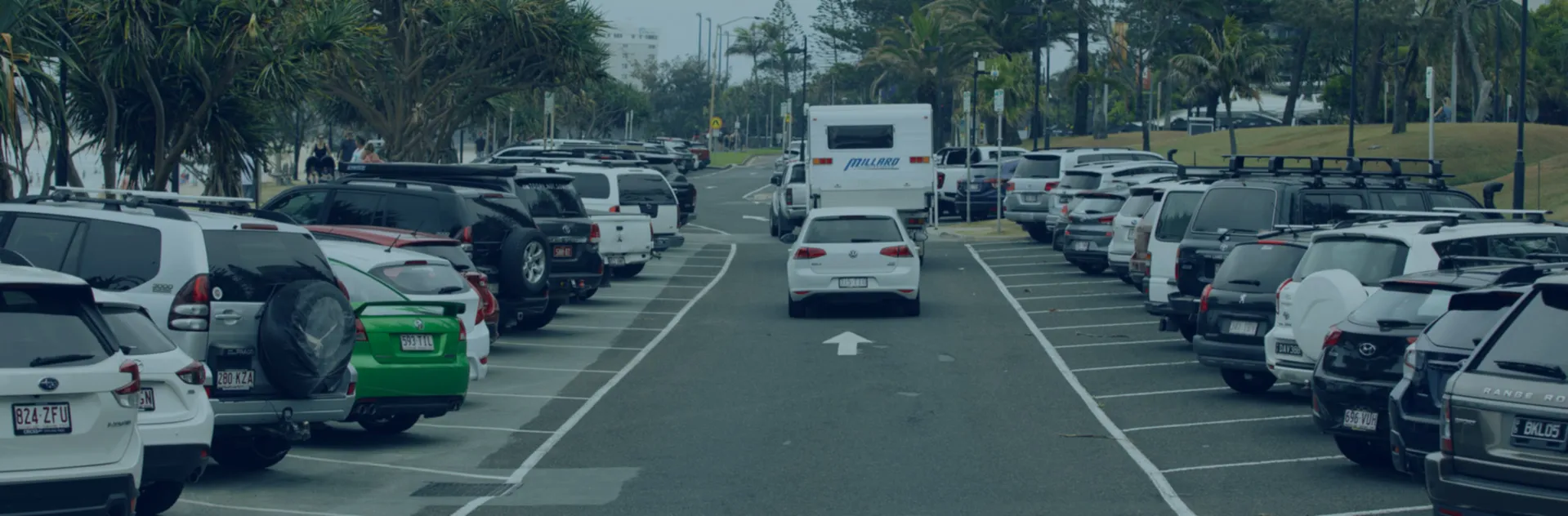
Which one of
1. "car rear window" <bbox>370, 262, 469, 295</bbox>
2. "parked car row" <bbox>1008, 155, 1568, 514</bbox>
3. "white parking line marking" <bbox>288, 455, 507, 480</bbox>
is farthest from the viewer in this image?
"car rear window" <bbox>370, 262, 469, 295</bbox>

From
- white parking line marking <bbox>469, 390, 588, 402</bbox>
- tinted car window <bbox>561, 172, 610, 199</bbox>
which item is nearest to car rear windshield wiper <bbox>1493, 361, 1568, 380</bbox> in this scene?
white parking line marking <bbox>469, 390, 588, 402</bbox>

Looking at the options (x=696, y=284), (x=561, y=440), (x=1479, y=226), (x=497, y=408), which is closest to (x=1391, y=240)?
(x=1479, y=226)

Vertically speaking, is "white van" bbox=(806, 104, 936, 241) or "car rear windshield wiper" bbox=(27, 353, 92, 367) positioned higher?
"white van" bbox=(806, 104, 936, 241)

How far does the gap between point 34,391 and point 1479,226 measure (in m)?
10.4

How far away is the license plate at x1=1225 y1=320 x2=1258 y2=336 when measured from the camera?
1466cm

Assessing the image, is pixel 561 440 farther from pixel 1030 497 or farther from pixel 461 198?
pixel 461 198

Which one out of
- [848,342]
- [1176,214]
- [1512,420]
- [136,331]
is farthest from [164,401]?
[1176,214]

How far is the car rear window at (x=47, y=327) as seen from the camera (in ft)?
25.0

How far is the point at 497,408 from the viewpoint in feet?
49.4

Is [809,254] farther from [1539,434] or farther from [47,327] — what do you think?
[1539,434]

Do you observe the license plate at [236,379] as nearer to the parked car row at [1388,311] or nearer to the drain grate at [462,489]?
the drain grate at [462,489]

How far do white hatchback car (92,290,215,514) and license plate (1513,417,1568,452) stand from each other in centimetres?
670

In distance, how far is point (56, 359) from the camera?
7727 mm

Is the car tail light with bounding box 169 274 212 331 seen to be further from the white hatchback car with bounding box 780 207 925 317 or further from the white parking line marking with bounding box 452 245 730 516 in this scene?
the white hatchback car with bounding box 780 207 925 317
